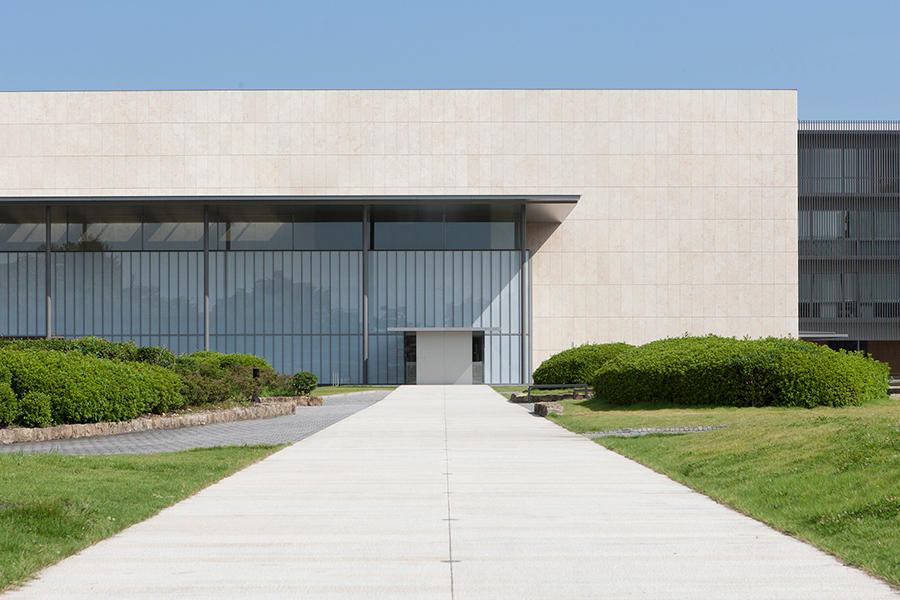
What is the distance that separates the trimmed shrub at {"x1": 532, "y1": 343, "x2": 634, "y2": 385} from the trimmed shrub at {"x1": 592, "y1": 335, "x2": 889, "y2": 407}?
796cm

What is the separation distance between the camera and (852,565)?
5723mm

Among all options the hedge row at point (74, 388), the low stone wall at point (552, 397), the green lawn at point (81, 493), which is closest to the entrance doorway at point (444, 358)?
the low stone wall at point (552, 397)

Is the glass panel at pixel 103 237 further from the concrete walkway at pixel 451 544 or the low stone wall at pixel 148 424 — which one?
the concrete walkway at pixel 451 544

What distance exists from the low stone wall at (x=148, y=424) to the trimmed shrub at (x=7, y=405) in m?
0.23

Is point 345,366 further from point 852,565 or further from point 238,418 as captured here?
point 852,565

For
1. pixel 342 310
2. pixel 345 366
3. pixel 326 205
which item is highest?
pixel 326 205

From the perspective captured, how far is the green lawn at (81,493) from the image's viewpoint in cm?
611

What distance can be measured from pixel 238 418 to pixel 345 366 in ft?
77.6

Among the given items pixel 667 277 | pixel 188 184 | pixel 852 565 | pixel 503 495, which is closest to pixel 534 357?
pixel 667 277

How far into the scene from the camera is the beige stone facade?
1812 inches

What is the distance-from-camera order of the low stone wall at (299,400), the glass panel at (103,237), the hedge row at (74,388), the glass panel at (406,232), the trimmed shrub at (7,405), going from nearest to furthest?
the trimmed shrub at (7,405) → the hedge row at (74,388) → the low stone wall at (299,400) → the glass panel at (406,232) → the glass panel at (103,237)

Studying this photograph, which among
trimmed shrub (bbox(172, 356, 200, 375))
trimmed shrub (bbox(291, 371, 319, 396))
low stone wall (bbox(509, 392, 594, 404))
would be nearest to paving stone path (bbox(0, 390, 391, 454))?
trimmed shrub (bbox(172, 356, 200, 375))

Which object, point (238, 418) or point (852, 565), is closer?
point (852, 565)

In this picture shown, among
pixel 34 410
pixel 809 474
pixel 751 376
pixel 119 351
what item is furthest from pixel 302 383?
pixel 809 474
